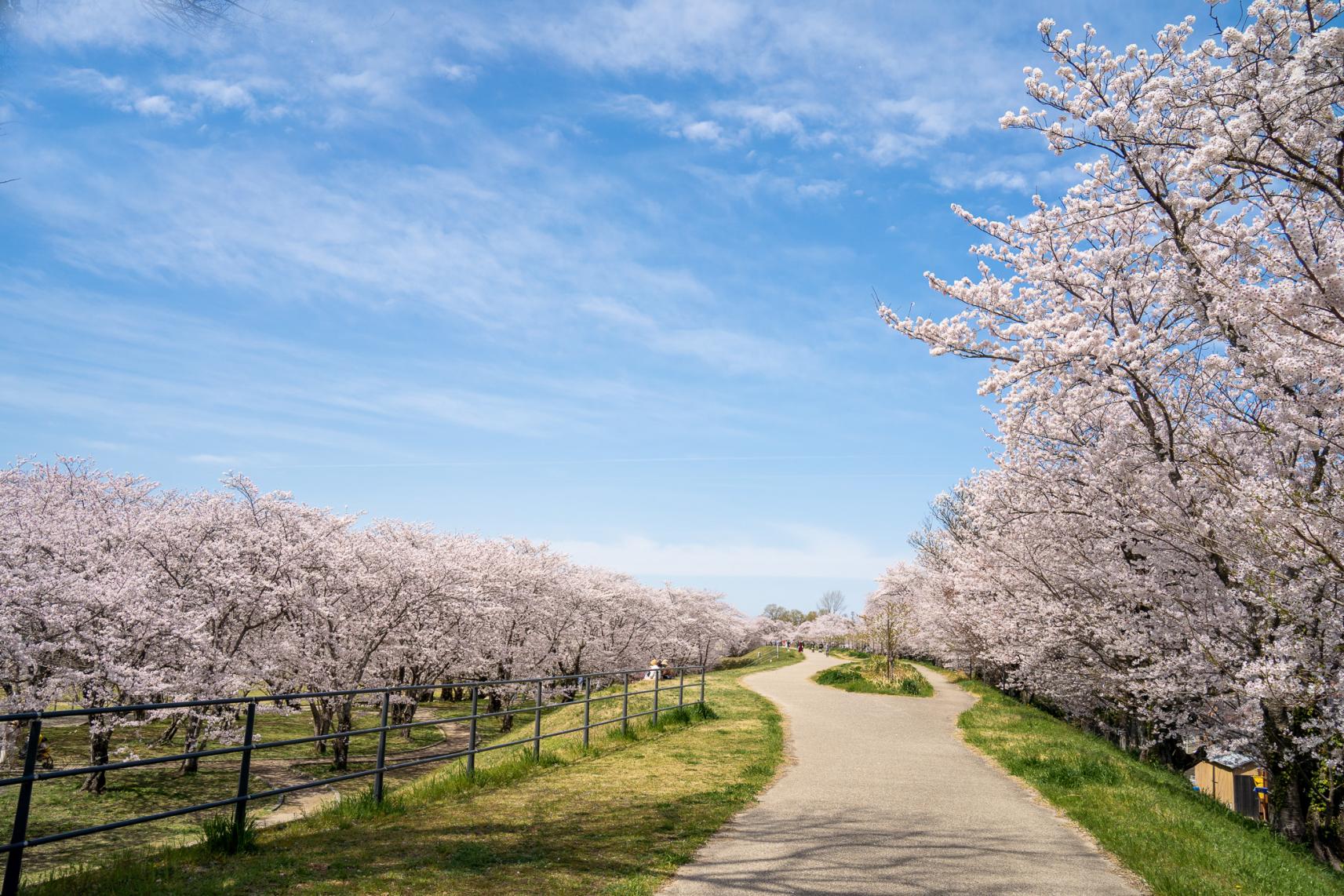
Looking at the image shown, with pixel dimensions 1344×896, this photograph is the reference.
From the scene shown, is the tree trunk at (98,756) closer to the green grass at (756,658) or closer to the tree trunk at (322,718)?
the tree trunk at (322,718)

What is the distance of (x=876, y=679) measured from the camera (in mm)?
31078

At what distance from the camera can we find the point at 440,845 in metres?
6.83

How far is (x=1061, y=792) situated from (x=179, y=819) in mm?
15211

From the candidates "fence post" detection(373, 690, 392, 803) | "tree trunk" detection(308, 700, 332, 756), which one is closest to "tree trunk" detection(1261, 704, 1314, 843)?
"fence post" detection(373, 690, 392, 803)

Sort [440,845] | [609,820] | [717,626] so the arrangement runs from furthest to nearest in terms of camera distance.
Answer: [717,626], [609,820], [440,845]

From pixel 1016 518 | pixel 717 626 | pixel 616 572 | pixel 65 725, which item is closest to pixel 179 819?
pixel 65 725

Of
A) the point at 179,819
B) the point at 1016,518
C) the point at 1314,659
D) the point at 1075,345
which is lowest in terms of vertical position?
the point at 179,819

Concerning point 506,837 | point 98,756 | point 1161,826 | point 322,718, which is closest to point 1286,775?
point 1161,826

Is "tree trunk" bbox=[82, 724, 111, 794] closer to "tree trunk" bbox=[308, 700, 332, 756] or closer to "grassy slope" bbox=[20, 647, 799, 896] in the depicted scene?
"tree trunk" bbox=[308, 700, 332, 756]

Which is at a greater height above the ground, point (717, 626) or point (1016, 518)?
point (1016, 518)

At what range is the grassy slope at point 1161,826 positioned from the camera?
6.59 meters

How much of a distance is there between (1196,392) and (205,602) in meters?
19.0

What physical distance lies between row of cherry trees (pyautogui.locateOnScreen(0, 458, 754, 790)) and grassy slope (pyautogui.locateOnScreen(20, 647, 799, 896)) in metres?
9.15

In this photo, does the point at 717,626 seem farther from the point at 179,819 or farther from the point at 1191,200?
the point at 1191,200
